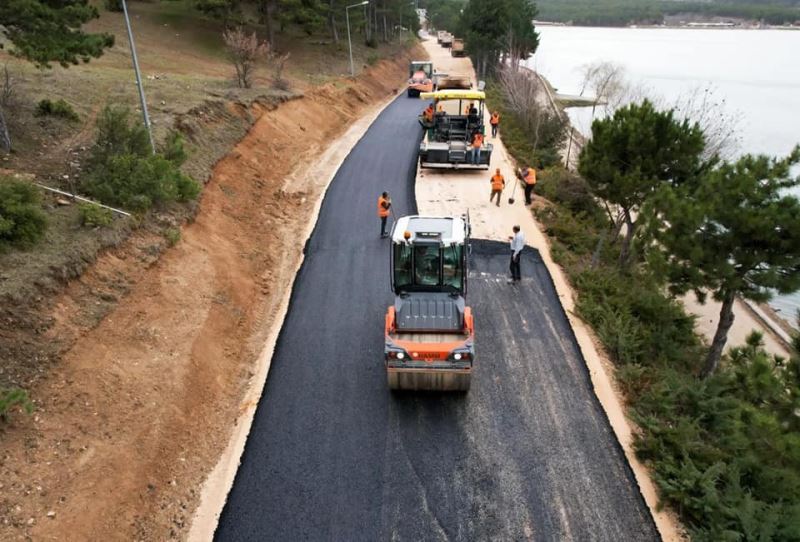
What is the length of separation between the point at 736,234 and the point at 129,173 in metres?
13.7

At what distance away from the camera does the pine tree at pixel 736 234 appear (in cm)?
1001

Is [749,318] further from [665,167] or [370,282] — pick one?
[370,282]

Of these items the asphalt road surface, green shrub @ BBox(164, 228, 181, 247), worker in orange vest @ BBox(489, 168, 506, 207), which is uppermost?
green shrub @ BBox(164, 228, 181, 247)

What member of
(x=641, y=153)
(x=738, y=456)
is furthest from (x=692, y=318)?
(x=738, y=456)

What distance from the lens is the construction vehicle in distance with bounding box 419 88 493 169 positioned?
21781 mm

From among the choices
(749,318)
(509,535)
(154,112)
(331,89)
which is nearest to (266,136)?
(154,112)

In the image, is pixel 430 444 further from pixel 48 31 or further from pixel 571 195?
pixel 571 195

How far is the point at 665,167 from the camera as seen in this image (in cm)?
1427

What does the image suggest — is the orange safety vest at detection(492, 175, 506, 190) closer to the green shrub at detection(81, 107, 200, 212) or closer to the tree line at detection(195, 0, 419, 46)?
the green shrub at detection(81, 107, 200, 212)

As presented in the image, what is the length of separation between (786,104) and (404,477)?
4928 centimetres

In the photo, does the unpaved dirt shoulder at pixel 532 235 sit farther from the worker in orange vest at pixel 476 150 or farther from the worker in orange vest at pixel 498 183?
the worker in orange vest at pixel 476 150

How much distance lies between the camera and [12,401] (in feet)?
24.5

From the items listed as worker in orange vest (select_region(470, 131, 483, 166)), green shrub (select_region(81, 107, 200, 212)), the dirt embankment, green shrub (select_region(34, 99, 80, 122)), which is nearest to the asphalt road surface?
the dirt embankment

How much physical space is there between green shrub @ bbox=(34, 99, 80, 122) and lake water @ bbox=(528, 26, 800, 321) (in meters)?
22.6
